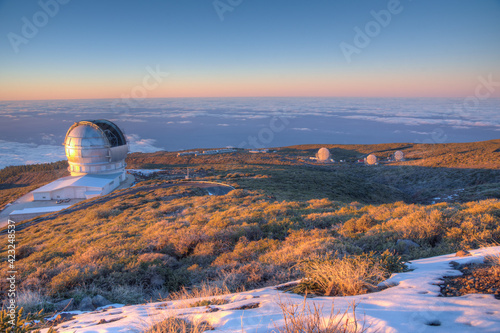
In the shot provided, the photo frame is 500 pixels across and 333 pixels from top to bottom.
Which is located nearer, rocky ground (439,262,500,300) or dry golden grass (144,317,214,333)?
dry golden grass (144,317,214,333)

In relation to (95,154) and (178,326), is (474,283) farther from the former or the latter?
(95,154)

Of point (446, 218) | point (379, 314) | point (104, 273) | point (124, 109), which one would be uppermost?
point (124, 109)

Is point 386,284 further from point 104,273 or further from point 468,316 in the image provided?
point 104,273

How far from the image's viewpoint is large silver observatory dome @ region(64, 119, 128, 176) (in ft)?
74.9

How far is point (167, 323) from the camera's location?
1925 millimetres

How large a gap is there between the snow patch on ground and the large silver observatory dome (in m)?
23.8

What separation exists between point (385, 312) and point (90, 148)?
85.3ft

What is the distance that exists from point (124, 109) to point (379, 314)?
7198 inches

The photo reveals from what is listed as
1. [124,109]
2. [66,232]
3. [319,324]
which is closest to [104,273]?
[319,324]

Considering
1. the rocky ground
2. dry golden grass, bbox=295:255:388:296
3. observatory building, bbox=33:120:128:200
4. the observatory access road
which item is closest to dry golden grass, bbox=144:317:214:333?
dry golden grass, bbox=295:255:388:296

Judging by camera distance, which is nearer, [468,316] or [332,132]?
[468,316]

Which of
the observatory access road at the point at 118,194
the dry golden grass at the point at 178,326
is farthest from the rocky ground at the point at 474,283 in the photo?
the observatory access road at the point at 118,194

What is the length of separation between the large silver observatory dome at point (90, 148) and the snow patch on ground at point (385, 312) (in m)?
23.8

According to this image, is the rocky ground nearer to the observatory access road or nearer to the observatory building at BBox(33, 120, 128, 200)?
the observatory access road
